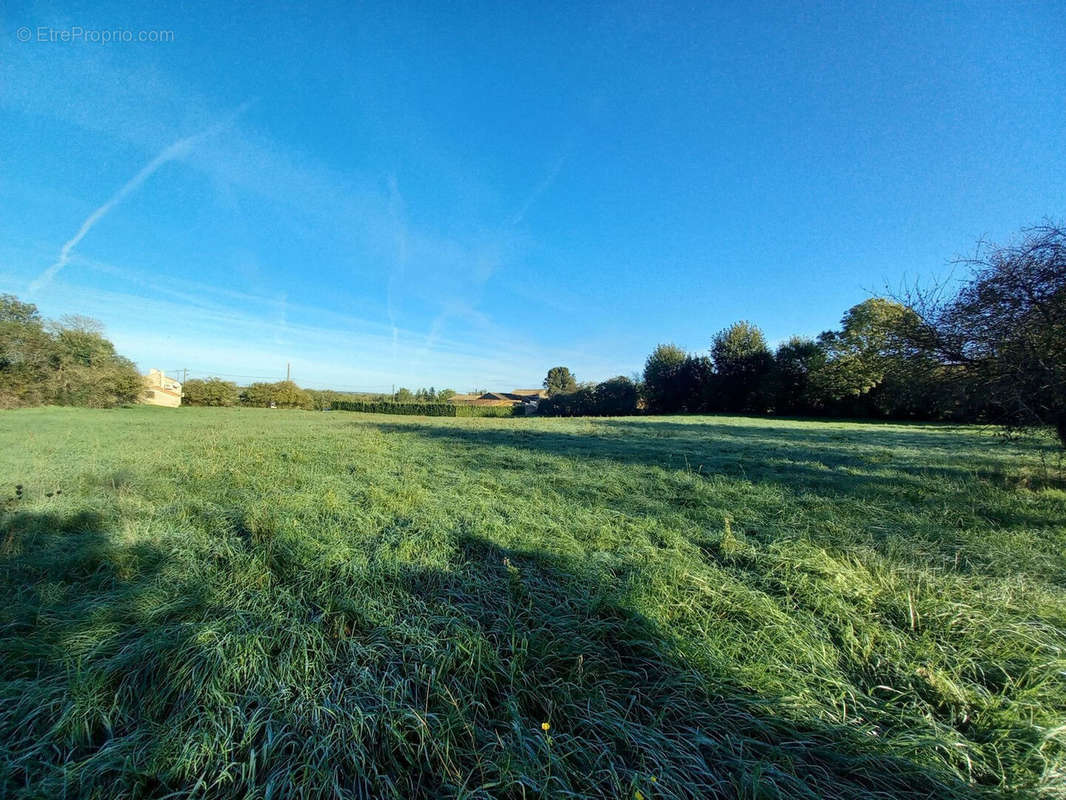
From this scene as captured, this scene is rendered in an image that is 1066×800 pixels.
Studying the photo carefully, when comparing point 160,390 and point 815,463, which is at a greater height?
point 160,390

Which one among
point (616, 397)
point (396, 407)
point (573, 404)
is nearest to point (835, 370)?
point (616, 397)

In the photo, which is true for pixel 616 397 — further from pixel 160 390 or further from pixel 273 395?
pixel 160 390

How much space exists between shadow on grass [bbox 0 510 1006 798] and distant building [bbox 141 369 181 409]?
4666cm

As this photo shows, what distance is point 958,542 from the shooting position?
3896 mm

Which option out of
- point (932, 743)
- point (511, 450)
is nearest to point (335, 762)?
point (932, 743)

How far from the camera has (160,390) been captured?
41.6 m

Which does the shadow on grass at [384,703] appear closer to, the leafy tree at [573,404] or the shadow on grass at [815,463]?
the shadow on grass at [815,463]

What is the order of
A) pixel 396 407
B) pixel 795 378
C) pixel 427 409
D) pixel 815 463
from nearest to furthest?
1. pixel 815 463
2. pixel 795 378
3. pixel 427 409
4. pixel 396 407

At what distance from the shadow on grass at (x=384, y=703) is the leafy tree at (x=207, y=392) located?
53.4m

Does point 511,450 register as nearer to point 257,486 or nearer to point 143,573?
point 257,486

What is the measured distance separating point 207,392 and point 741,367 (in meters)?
58.4

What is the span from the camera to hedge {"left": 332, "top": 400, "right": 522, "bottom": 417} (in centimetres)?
4222

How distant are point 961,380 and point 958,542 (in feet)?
15.1

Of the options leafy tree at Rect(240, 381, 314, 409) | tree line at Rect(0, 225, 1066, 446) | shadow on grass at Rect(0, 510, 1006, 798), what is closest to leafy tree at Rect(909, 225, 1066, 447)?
tree line at Rect(0, 225, 1066, 446)
